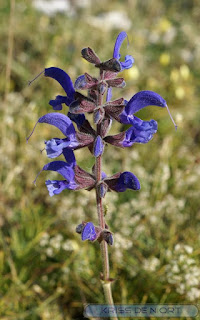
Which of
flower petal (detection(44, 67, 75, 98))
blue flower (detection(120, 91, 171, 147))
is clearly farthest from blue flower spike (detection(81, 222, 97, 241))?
flower petal (detection(44, 67, 75, 98))

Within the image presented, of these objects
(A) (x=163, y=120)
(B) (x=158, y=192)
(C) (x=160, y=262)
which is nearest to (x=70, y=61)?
(A) (x=163, y=120)

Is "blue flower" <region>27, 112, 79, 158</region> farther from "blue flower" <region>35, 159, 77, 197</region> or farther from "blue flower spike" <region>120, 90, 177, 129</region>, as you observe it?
"blue flower spike" <region>120, 90, 177, 129</region>

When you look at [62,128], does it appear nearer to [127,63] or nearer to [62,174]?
[62,174]

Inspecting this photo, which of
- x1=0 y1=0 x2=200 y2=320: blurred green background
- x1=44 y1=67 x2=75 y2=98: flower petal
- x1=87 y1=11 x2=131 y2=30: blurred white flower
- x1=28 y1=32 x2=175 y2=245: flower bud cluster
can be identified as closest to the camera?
x1=28 y1=32 x2=175 y2=245: flower bud cluster

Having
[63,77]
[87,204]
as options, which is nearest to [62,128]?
[63,77]

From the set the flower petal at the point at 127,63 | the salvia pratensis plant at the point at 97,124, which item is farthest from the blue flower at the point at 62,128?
the flower petal at the point at 127,63

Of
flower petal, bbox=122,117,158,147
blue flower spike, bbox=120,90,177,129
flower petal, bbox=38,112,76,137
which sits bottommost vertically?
flower petal, bbox=122,117,158,147

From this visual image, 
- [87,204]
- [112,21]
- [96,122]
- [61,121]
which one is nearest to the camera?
[96,122]

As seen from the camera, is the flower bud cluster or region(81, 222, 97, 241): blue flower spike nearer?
the flower bud cluster
